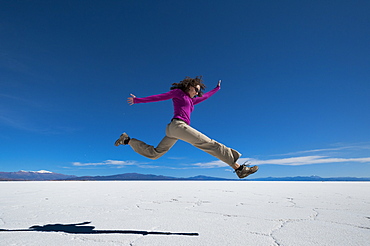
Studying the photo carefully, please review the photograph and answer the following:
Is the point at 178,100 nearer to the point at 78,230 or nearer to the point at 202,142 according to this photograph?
the point at 202,142

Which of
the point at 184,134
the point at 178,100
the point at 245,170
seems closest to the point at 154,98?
the point at 178,100

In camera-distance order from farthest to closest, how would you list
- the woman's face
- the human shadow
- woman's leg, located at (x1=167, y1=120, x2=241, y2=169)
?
the woman's face → woman's leg, located at (x1=167, y1=120, x2=241, y2=169) → the human shadow

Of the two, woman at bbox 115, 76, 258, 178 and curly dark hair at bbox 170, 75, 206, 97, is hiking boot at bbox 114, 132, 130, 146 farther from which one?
curly dark hair at bbox 170, 75, 206, 97

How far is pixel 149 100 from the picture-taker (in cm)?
271

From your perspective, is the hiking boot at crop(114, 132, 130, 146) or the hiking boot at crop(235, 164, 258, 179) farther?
the hiking boot at crop(114, 132, 130, 146)

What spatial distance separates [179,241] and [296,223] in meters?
1.43

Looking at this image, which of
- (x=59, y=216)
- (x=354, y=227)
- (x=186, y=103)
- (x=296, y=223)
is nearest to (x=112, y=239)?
(x=59, y=216)

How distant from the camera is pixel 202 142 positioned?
2.55 metres

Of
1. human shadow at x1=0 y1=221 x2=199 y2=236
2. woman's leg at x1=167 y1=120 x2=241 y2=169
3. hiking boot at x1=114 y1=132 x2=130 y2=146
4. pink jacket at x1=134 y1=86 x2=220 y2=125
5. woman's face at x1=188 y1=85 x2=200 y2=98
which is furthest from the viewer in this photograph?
hiking boot at x1=114 y1=132 x2=130 y2=146

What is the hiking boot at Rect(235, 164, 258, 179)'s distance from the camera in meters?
2.57

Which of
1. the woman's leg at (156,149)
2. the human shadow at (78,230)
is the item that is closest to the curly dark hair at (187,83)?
the woman's leg at (156,149)

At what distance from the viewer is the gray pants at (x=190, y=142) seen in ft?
8.19

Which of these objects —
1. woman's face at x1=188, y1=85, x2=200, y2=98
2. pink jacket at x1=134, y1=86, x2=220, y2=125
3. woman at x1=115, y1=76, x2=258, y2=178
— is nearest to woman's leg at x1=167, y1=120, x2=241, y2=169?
woman at x1=115, y1=76, x2=258, y2=178

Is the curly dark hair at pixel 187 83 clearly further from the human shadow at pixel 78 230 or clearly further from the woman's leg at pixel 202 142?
the human shadow at pixel 78 230
